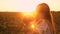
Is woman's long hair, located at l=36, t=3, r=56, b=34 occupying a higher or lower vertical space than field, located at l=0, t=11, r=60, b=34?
higher

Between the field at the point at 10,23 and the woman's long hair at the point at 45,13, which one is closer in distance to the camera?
the woman's long hair at the point at 45,13

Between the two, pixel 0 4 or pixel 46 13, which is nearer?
pixel 46 13

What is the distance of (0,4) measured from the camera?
59.0 inches

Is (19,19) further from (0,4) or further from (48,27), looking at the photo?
(48,27)

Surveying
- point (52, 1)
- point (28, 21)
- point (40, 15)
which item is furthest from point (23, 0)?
point (40, 15)

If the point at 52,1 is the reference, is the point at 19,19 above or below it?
below

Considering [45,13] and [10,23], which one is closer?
[45,13]

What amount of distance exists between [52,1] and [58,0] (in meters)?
0.07

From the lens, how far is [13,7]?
1488mm

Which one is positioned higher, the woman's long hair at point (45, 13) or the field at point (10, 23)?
the woman's long hair at point (45, 13)

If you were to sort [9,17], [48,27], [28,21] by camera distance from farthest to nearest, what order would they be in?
[9,17] → [28,21] → [48,27]

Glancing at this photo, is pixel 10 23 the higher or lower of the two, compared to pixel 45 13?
lower

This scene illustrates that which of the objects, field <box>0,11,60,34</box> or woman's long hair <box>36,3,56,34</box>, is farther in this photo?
field <box>0,11,60,34</box>

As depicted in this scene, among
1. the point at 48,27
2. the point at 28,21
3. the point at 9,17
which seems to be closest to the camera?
the point at 48,27
